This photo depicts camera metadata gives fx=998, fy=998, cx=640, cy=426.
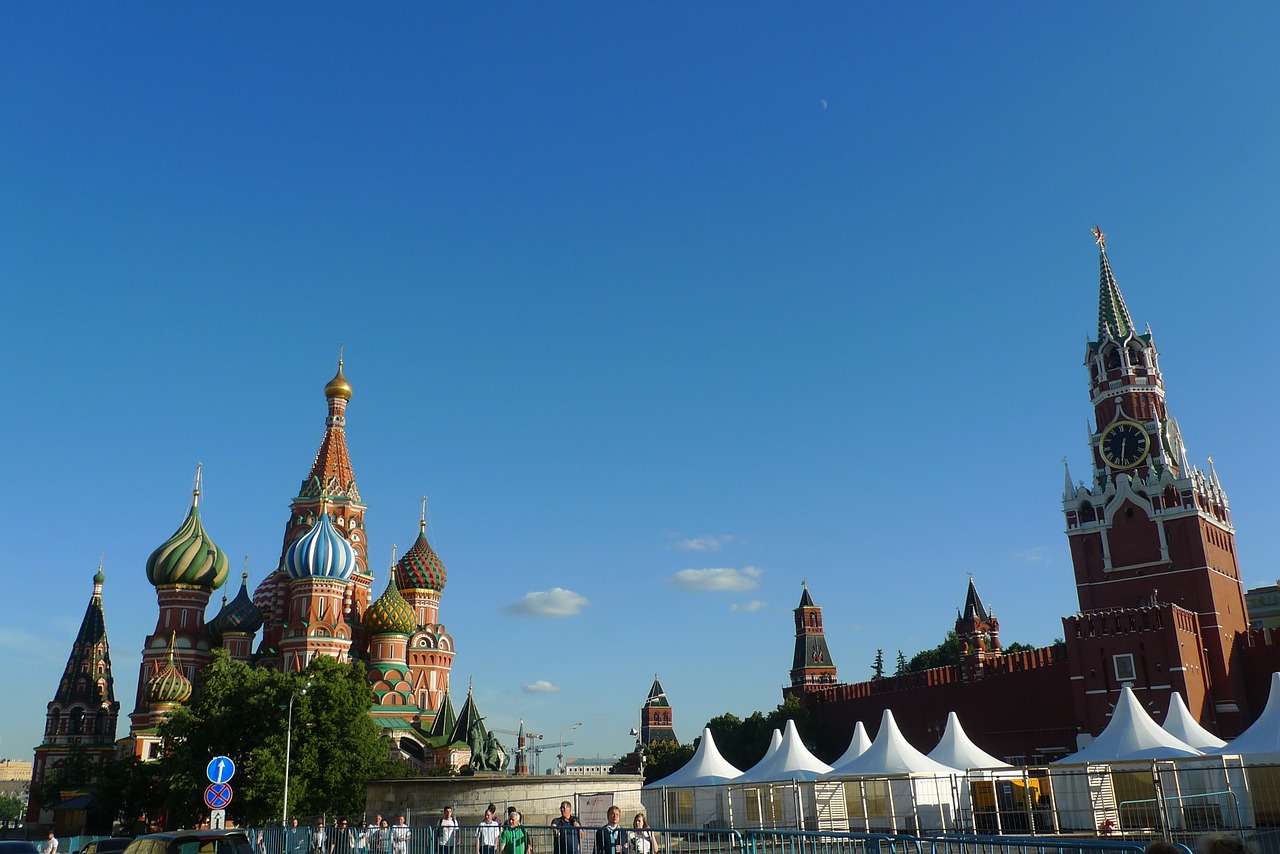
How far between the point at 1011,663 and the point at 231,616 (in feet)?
133

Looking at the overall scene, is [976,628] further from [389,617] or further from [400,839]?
[400,839]

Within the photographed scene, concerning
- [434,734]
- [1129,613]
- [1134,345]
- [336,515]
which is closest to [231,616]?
[336,515]

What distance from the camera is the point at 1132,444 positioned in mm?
49125

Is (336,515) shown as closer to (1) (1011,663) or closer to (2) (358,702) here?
(2) (358,702)

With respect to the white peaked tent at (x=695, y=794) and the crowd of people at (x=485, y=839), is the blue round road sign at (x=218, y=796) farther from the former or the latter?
the white peaked tent at (x=695, y=794)

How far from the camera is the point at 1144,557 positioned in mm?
46688

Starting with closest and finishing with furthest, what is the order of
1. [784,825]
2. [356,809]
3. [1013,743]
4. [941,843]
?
[941,843] < [784,825] < [356,809] < [1013,743]

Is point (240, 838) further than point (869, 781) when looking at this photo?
No

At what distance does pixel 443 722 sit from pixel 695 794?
26.2m

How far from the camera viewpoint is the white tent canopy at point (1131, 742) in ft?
76.2

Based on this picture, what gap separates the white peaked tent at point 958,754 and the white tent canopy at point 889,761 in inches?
20.2

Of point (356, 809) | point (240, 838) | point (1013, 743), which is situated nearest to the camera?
point (240, 838)

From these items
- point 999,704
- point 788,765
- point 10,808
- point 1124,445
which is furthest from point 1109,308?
point 10,808

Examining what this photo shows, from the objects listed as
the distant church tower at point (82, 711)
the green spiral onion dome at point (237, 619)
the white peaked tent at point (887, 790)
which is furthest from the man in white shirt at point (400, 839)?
the distant church tower at point (82, 711)
